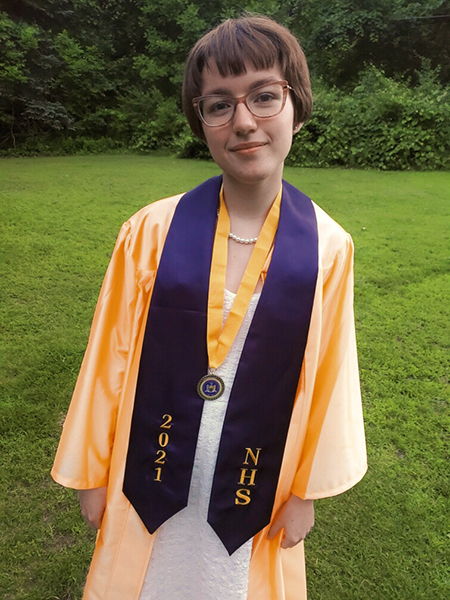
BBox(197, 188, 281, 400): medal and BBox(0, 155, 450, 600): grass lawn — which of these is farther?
BBox(0, 155, 450, 600): grass lawn

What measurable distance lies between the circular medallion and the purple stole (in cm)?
2

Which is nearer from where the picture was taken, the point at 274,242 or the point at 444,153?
the point at 274,242

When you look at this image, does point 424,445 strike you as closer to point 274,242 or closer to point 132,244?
point 274,242

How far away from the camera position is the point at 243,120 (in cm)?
107

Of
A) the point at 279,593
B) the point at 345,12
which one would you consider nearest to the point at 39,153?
the point at 345,12

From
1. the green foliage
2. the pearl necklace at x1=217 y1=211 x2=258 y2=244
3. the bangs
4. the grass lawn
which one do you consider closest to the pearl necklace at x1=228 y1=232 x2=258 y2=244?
the pearl necklace at x1=217 y1=211 x2=258 y2=244

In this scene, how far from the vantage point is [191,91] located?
3.92 ft

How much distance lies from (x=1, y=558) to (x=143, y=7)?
17060 millimetres

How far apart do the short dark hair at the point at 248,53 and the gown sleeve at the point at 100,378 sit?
1.38 feet

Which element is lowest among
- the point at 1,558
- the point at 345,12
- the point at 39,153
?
the point at 39,153

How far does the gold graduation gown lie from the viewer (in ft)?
3.99

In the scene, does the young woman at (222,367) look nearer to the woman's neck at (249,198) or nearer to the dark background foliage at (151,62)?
the woman's neck at (249,198)

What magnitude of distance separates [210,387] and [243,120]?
2.01 ft

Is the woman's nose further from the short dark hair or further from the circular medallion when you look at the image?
the circular medallion
